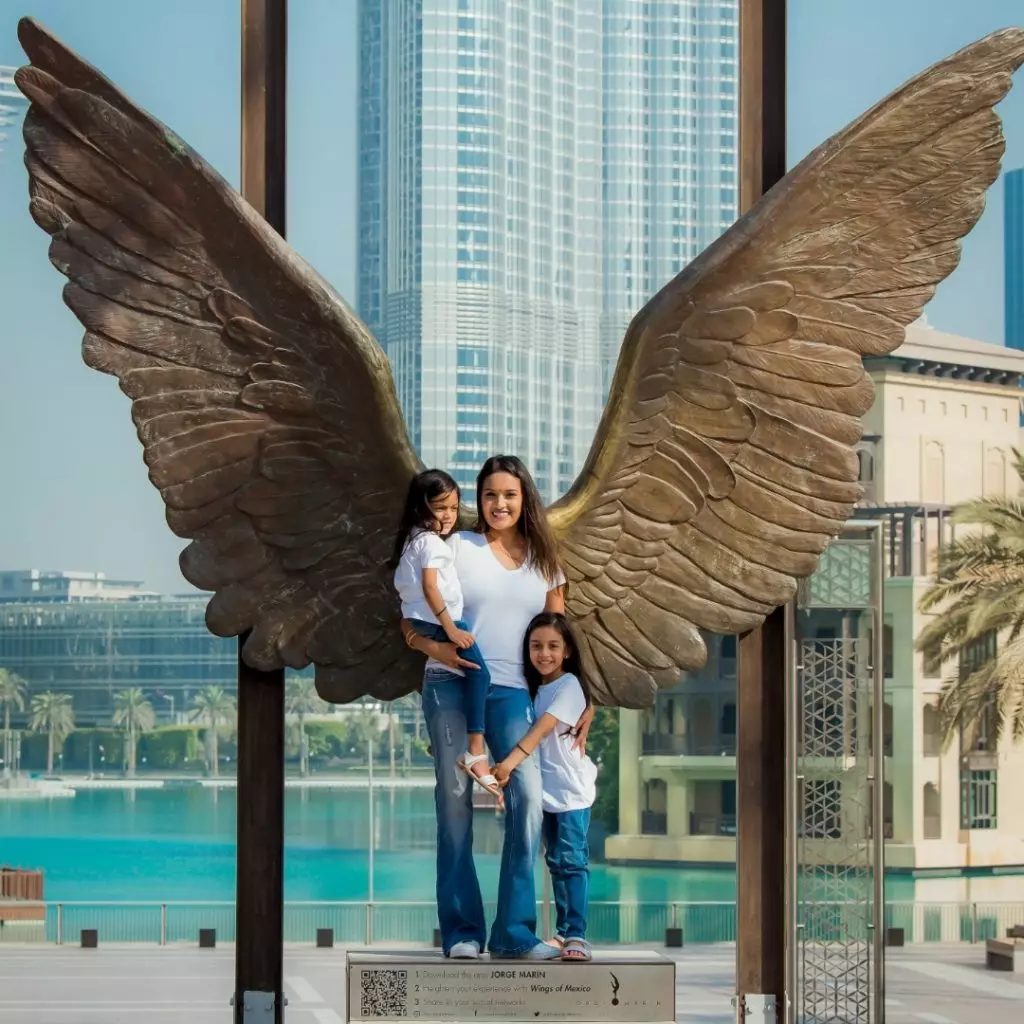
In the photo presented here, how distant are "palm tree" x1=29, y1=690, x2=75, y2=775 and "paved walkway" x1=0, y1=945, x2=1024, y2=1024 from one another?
13986mm

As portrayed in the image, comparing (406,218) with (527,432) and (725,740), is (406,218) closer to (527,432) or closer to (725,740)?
(527,432)

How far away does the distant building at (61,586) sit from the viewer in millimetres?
38094

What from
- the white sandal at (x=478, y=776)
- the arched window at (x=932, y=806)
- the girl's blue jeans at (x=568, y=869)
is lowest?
the arched window at (x=932, y=806)

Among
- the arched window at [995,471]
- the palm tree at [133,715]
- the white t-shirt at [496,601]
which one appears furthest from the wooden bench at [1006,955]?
the palm tree at [133,715]

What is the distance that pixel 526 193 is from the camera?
109 ft

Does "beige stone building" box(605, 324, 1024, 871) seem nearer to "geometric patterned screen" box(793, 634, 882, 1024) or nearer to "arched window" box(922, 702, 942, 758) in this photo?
"arched window" box(922, 702, 942, 758)

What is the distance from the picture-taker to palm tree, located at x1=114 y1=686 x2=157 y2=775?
134ft

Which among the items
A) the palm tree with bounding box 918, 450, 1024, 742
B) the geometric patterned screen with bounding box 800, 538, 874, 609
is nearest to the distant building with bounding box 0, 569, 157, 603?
the palm tree with bounding box 918, 450, 1024, 742

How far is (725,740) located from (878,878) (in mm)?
29312

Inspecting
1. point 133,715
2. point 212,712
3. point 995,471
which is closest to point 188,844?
point 212,712

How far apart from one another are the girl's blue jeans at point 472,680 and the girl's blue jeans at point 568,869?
0.33 metres

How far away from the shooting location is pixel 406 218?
33406 mm

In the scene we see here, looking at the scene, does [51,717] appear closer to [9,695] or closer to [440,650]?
[9,695]

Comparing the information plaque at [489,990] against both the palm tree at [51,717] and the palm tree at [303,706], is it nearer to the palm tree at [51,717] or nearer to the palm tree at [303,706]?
the palm tree at [303,706]
